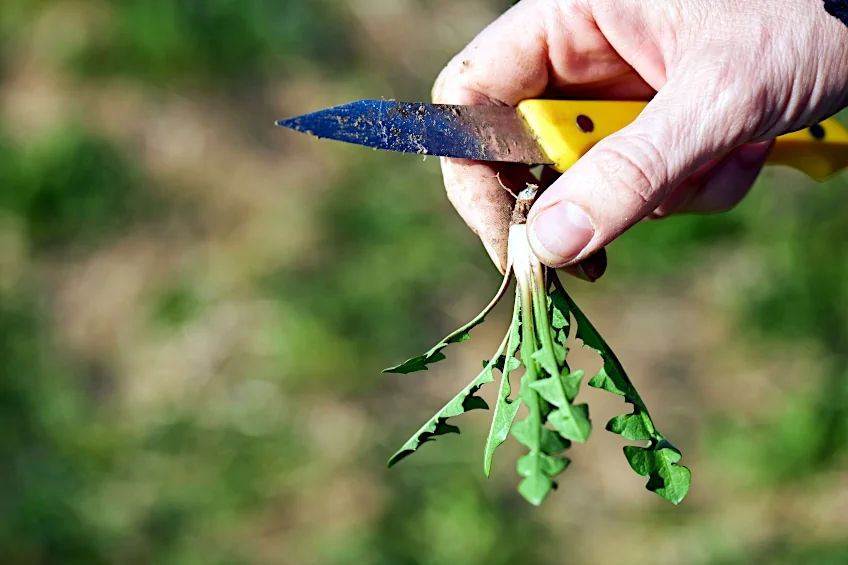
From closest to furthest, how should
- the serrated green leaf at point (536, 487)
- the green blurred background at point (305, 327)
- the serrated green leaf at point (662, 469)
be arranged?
the serrated green leaf at point (536, 487) < the serrated green leaf at point (662, 469) < the green blurred background at point (305, 327)

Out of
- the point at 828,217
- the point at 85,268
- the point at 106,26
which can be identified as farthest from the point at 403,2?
the point at 828,217

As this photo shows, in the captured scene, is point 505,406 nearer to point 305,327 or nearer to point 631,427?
point 631,427

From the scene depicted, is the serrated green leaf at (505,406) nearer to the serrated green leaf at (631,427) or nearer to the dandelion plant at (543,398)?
the dandelion plant at (543,398)

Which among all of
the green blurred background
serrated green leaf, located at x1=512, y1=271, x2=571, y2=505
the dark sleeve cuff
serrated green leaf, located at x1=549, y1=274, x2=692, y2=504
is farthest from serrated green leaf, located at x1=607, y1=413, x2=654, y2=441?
the green blurred background

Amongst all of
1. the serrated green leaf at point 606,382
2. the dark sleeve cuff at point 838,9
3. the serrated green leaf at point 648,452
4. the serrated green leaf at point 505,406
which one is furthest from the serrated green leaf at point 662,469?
the dark sleeve cuff at point 838,9

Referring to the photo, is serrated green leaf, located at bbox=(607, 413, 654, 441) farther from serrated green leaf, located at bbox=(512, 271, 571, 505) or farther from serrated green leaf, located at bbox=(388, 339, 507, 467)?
serrated green leaf, located at bbox=(388, 339, 507, 467)

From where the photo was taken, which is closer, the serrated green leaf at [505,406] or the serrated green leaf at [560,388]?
the serrated green leaf at [560,388]
